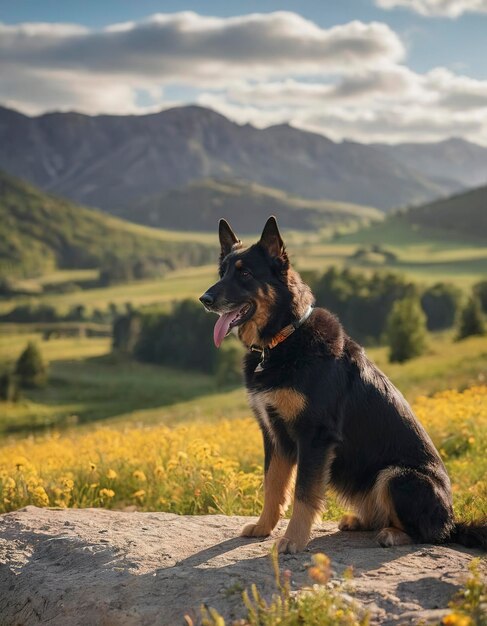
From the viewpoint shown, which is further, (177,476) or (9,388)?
(9,388)

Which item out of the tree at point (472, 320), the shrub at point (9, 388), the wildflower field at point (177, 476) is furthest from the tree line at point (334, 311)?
the wildflower field at point (177, 476)

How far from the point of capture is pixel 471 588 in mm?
4352

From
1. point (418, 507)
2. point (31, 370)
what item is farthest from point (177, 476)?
point (31, 370)

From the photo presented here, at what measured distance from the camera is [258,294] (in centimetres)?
692

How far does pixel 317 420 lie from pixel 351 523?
4.81 ft

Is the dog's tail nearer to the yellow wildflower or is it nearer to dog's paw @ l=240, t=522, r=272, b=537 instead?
dog's paw @ l=240, t=522, r=272, b=537

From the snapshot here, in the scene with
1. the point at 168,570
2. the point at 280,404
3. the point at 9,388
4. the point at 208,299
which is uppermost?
the point at 208,299

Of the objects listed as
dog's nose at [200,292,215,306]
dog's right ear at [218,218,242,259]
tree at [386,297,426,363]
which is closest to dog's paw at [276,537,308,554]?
dog's nose at [200,292,215,306]

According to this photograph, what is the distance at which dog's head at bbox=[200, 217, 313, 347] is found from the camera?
22.6 feet

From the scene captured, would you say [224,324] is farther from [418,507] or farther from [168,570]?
[418,507]

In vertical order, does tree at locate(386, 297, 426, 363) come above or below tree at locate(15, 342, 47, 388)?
above

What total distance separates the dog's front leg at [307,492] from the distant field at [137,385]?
792 inches

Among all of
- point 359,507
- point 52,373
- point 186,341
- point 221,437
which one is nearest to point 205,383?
point 186,341

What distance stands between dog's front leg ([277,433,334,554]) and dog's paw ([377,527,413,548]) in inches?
26.1
